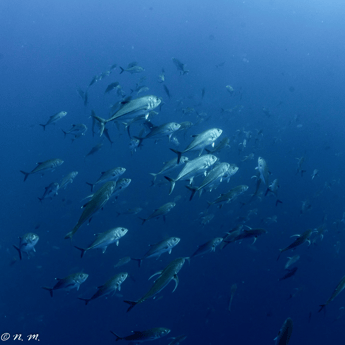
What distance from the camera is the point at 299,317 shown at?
13.8 metres

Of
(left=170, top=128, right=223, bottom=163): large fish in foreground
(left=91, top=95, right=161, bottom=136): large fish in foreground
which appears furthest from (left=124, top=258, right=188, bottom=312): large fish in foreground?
(left=91, top=95, right=161, bottom=136): large fish in foreground

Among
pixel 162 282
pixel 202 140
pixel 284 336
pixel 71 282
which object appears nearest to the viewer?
pixel 284 336

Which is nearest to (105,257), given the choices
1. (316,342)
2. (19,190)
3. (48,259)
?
(48,259)

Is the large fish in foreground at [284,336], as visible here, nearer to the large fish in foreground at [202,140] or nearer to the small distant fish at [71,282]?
the large fish in foreground at [202,140]


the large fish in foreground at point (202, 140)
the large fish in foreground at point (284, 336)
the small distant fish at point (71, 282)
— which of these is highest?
the large fish in foreground at point (202, 140)

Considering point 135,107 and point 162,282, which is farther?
point 135,107

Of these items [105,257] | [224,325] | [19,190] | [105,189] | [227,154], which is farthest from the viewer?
[19,190]

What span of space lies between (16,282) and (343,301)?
63.3ft

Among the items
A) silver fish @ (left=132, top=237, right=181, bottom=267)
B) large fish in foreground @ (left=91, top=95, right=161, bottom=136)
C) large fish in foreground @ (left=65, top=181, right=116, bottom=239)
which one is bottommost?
silver fish @ (left=132, top=237, right=181, bottom=267)

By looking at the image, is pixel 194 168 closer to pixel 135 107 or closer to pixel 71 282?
pixel 135 107

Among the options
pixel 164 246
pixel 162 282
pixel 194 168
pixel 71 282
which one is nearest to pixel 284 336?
pixel 162 282

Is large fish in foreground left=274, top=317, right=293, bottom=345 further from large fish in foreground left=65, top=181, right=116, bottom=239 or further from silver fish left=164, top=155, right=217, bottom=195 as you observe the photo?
large fish in foreground left=65, top=181, right=116, bottom=239

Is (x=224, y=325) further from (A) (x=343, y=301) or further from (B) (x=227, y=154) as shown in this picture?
(B) (x=227, y=154)

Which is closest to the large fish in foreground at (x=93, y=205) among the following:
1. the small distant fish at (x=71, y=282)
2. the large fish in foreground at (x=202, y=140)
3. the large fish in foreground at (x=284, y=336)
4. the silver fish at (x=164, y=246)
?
the large fish in foreground at (x=202, y=140)
